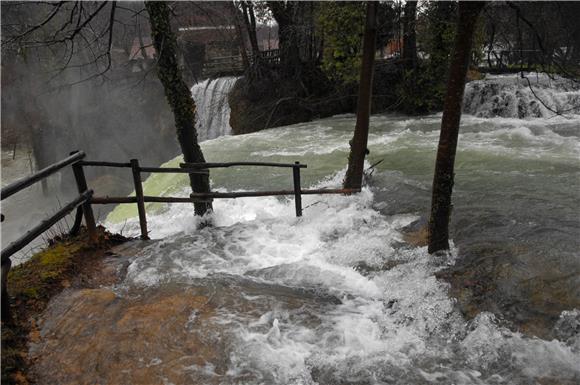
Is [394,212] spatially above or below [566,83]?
below

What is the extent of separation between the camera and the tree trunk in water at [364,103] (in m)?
6.99

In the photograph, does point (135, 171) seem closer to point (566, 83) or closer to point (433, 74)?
point (433, 74)

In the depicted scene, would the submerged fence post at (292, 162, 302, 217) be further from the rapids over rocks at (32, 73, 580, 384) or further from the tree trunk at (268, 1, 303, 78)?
the tree trunk at (268, 1, 303, 78)

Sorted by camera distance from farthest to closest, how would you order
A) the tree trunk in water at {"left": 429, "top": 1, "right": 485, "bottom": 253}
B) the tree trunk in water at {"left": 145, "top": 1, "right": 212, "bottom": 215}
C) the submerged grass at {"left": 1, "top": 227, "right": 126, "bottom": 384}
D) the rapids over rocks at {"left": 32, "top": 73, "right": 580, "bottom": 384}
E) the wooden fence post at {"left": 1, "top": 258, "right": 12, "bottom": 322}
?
the tree trunk in water at {"left": 145, "top": 1, "right": 212, "bottom": 215}, the tree trunk in water at {"left": 429, "top": 1, "right": 485, "bottom": 253}, the rapids over rocks at {"left": 32, "top": 73, "right": 580, "bottom": 384}, the wooden fence post at {"left": 1, "top": 258, "right": 12, "bottom": 322}, the submerged grass at {"left": 1, "top": 227, "right": 126, "bottom": 384}

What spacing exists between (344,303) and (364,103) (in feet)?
14.1

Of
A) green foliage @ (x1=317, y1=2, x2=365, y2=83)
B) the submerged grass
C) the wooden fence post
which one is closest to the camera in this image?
the submerged grass

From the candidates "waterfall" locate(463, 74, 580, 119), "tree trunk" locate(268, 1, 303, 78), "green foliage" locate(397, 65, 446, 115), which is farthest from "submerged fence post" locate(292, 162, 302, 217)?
"tree trunk" locate(268, 1, 303, 78)

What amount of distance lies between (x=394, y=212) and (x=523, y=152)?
586cm

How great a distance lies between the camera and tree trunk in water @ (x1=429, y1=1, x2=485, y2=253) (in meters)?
4.00

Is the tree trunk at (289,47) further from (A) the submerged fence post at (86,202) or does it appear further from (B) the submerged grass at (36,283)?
(A) the submerged fence post at (86,202)

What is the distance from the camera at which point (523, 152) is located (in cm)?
1138

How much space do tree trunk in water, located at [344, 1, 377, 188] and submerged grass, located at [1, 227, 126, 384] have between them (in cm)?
431

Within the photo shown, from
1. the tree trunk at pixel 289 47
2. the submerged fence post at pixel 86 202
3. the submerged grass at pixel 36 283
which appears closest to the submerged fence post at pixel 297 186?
the submerged grass at pixel 36 283

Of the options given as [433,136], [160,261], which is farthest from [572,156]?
[160,261]
